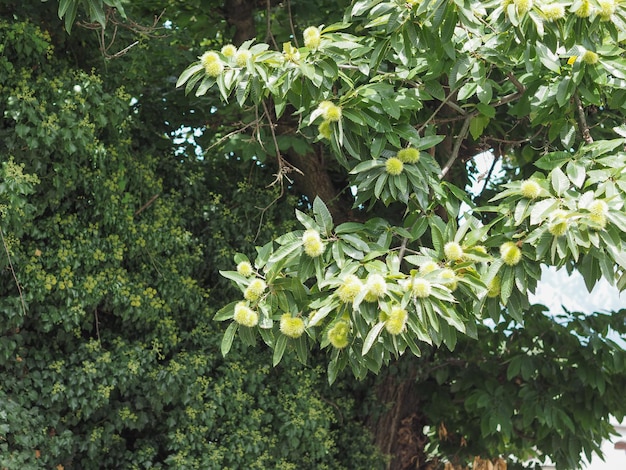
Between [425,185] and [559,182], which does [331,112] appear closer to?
[425,185]

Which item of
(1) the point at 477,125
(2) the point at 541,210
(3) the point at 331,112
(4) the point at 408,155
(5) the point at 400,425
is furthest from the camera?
(5) the point at 400,425

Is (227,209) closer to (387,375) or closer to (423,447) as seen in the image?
(387,375)

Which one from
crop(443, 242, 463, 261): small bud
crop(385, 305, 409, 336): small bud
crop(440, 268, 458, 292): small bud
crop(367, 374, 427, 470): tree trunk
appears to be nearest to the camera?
crop(385, 305, 409, 336): small bud

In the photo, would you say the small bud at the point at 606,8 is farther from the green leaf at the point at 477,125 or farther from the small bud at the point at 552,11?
the green leaf at the point at 477,125

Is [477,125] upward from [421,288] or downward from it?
downward

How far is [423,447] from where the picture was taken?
5.48m

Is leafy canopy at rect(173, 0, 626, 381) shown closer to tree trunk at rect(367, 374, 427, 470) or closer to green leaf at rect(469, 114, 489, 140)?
green leaf at rect(469, 114, 489, 140)

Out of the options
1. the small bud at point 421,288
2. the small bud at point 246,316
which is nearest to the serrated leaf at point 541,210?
the small bud at point 421,288

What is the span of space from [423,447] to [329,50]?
326 cm

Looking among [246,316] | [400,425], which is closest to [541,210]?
[246,316]

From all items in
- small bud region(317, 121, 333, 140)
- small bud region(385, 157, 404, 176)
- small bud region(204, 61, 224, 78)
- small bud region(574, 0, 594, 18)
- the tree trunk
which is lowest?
the tree trunk

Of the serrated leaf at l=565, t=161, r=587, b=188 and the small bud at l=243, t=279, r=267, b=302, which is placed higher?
the small bud at l=243, t=279, r=267, b=302

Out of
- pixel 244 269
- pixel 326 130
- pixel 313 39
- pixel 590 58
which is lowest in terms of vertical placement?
pixel 244 269

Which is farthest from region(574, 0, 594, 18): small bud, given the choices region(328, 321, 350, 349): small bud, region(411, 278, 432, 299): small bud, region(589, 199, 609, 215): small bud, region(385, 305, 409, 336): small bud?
region(328, 321, 350, 349): small bud
